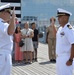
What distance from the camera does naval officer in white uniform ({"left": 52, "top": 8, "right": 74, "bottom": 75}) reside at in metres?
4.74

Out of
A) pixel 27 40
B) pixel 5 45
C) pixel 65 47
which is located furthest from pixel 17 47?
pixel 5 45

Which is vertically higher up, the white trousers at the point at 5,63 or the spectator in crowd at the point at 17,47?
the white trousers at the point at 5,63

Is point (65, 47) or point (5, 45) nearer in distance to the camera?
point (5, 45)

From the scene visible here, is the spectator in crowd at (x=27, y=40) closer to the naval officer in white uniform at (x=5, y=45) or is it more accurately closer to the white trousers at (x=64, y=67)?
the white trousers at (x=64, y=67)

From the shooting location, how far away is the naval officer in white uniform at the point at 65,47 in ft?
15.6


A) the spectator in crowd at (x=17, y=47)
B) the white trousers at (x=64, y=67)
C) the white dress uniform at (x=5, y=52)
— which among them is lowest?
the spectator in crowd at (x=17, y=47)

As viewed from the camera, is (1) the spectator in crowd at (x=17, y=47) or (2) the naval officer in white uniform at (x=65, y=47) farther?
(1) the spectator in crowd at (x=17, y=47)

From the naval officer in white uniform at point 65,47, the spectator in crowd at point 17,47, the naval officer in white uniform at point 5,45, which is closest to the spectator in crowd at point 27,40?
the spectator in crowd at point 17,47

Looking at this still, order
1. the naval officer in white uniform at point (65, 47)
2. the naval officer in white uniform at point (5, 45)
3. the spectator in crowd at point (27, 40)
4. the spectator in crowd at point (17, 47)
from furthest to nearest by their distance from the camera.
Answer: the spectator in crowd at point (17, 47), the spectator in crowd at point (27, 40), the naval officer in white uniform at point (65, 47), the naval officer in white uniform at point (5, 45)

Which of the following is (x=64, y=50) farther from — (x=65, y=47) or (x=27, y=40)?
(x=27, y=40)

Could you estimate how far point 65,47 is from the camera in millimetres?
4855

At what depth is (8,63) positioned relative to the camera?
4586 millimetres

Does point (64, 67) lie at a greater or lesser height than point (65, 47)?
lesser

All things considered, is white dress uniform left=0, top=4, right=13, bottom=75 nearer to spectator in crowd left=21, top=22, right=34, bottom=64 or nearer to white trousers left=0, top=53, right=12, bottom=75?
white trousers left=0, top=53, right=12, bottom=75
